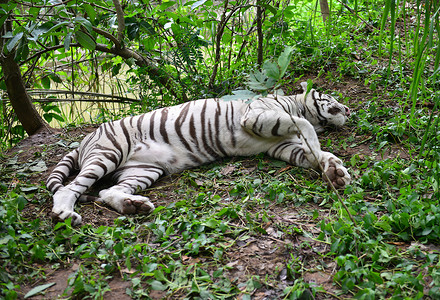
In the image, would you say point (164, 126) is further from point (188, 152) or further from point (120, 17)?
point (120, 17)

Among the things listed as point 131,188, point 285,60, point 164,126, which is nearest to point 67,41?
point 164,126

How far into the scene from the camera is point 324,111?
4141 millimetres

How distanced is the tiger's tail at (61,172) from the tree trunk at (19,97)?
1.36 m

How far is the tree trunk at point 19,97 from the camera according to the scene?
4438 millimetres

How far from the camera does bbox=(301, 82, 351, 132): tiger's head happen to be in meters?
4.12

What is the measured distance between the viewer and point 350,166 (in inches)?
135

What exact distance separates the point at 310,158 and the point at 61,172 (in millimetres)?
2172

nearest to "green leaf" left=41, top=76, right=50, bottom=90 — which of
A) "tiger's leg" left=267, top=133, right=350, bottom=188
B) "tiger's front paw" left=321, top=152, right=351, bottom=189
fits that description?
"tiger's leg" left=267, top=133, right=350, bottom=188

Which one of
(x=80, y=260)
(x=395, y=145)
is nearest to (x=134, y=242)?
(x=80, y=260)

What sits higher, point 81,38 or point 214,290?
point 81,38

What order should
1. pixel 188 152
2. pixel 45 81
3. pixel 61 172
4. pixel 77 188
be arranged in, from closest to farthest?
pixel 77 188 < pixel 61 172 < pixel 188 152 < pixel 45 81

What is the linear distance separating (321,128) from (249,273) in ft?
7.78

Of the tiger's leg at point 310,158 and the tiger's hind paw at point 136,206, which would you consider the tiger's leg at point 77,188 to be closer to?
the tiger's hind paw at point 136,206

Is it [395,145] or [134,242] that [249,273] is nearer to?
[134,242]
